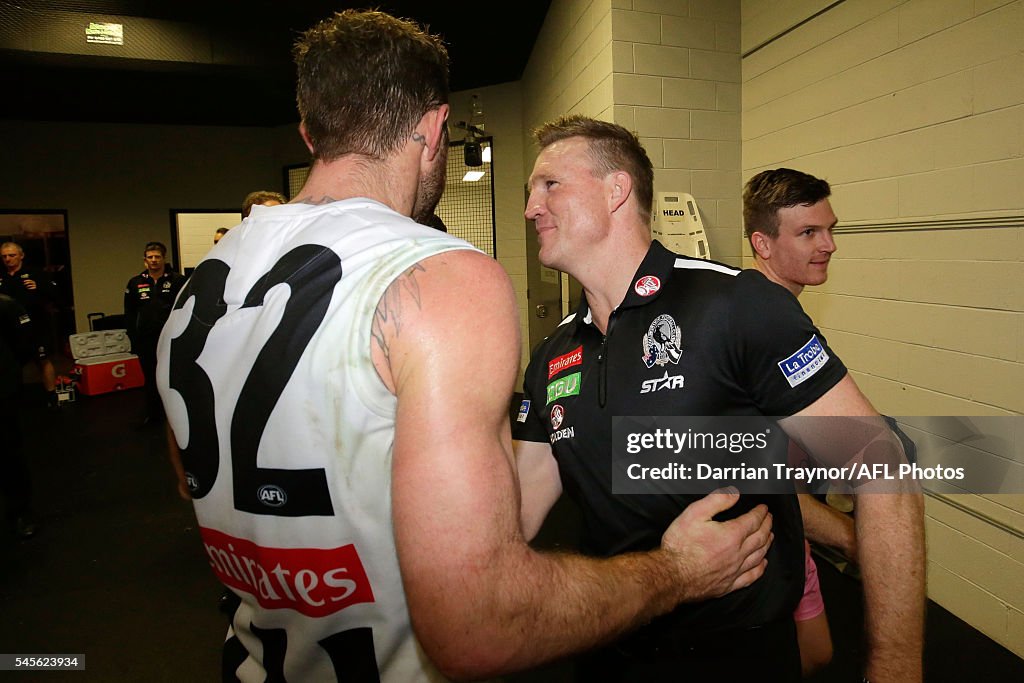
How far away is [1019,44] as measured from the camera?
2080mm

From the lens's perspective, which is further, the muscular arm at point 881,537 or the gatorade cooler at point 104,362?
the gatorade cooler at point 104,362

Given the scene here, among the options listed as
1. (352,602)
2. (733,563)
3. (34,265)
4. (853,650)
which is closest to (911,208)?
(853,650)

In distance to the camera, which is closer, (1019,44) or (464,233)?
(1019,44)

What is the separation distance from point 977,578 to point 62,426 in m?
6.88

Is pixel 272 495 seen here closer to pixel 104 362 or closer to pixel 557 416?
pixel 557 416

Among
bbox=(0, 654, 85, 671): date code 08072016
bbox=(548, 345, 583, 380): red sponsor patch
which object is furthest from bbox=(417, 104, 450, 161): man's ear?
bbox=(0, 654, 85, 671): date code 08072016

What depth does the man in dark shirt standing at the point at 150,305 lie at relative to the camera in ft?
17.8

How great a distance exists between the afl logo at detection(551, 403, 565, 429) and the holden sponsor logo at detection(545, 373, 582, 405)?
2 cm

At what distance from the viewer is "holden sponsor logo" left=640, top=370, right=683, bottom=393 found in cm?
117

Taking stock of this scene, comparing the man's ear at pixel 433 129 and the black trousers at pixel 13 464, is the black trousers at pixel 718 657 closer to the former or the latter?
the man's ear at pixel 433 129

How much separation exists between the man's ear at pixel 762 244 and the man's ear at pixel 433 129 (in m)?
1.77

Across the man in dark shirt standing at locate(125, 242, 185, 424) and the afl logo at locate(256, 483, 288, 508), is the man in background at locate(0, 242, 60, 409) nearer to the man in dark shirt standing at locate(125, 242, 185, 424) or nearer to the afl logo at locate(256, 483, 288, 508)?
the man in dark shirt standing at locate(125, 242, 185, 424)

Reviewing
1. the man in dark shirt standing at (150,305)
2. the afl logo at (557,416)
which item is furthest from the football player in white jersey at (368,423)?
the man in dark shirt standing at (150,305)

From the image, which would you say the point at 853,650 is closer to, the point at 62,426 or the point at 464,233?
the point at 464,233
